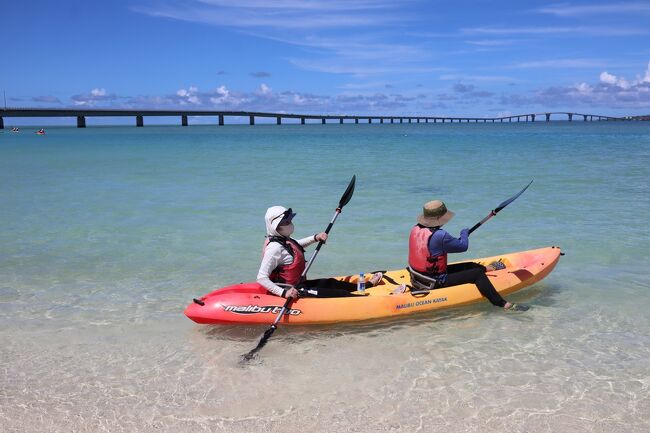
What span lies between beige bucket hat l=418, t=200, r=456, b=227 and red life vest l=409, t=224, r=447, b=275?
99 millimetres

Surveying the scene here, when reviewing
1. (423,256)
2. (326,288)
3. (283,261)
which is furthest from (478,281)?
(283,261)

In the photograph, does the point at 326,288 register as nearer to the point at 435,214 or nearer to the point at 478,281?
the point at 435,214

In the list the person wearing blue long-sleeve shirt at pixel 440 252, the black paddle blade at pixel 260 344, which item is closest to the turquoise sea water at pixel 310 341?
the black paddle blade at pixel 260 344

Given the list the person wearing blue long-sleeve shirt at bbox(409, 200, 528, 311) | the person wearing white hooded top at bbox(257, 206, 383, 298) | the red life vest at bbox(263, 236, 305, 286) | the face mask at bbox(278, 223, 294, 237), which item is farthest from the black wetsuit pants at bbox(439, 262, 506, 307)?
the face mask at bbox(278, 223, 294, 237)

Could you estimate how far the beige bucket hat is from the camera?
6797 mm

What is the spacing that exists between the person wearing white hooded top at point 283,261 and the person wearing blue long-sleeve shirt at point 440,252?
1029mm

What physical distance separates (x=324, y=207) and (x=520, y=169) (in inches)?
578

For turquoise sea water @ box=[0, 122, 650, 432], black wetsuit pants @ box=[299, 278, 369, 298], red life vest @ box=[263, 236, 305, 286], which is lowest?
turquoise sea water @ box=[0, 122, 650, 432]

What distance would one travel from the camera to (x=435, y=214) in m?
6.82

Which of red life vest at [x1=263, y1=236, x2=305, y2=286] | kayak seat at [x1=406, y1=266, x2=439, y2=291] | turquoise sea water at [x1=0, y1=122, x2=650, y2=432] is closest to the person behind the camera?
turquoise sea water at [x1=0, y1=122, x2=650, y2=432]

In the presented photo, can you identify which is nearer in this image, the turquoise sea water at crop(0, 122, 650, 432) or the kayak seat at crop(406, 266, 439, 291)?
the turquoise sea water at crop(0, 122, 650, 432)

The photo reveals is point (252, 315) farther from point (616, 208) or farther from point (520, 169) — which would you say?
point (520, 169)

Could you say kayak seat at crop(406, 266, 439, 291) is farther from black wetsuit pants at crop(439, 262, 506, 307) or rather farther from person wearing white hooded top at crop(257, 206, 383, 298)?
person wearing white hooded top at crop(257, 206, 383, 298)

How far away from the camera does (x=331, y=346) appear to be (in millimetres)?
6277
